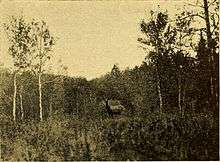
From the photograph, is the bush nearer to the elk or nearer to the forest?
the forest

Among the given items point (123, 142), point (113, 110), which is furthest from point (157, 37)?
point (123, 142)

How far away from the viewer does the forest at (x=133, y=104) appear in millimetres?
14141

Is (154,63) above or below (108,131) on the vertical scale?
above

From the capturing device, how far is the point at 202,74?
28672mm

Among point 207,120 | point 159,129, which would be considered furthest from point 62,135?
point 207,120

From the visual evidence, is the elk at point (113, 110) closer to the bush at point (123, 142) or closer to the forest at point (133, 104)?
the forest at point (133, 104)

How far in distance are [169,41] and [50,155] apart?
15391 mm

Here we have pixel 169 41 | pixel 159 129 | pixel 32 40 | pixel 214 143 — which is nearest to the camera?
pixel 214 143

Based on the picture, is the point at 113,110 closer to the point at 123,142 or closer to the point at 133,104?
the point at 133,104

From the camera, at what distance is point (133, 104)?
35969mm

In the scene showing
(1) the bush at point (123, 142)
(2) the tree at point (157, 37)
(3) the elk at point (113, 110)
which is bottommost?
(1) the bush at point (123, 142)

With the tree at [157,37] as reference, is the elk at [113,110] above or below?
below

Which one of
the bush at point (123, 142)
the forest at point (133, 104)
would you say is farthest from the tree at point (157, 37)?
the bush at point (123, 142)

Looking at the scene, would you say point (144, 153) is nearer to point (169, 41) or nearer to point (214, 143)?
point (214, 143)
